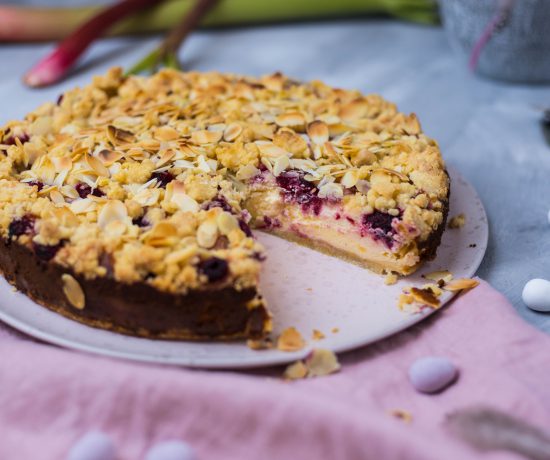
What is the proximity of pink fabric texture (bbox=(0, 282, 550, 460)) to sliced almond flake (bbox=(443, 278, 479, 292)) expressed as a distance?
0.26 meters

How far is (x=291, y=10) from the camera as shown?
479 cm

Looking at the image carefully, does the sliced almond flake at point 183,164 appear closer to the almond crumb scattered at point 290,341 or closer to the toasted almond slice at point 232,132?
the toasted almond slice at point 232,132

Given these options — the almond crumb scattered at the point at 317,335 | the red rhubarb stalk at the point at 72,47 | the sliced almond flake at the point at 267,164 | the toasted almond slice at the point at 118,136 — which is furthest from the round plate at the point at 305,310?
the red rhubarb stalk at the point at 72,47

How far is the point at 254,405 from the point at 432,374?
1.52ft

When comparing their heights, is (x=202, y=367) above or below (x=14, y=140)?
below

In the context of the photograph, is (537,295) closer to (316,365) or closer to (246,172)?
(316,365)

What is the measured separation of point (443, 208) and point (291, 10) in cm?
267

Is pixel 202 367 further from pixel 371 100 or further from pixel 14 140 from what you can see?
pixel 371 100

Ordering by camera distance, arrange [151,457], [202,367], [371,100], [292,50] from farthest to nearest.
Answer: [292,50]
[371,100]
[202,367]
[151,457]

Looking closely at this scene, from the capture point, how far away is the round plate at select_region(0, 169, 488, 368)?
6.76 feet

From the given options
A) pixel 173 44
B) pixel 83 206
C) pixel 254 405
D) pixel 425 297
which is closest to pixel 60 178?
pixel 83 206

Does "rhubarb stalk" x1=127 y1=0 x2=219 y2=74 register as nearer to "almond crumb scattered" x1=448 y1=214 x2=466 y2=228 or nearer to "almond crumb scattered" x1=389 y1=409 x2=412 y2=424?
"almond crumb scattered" x1=448 y1=214 x2=466 y2=228

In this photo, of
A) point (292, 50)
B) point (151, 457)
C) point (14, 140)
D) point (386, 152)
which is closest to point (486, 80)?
point (292, 50)

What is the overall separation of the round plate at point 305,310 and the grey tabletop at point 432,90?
166mm
